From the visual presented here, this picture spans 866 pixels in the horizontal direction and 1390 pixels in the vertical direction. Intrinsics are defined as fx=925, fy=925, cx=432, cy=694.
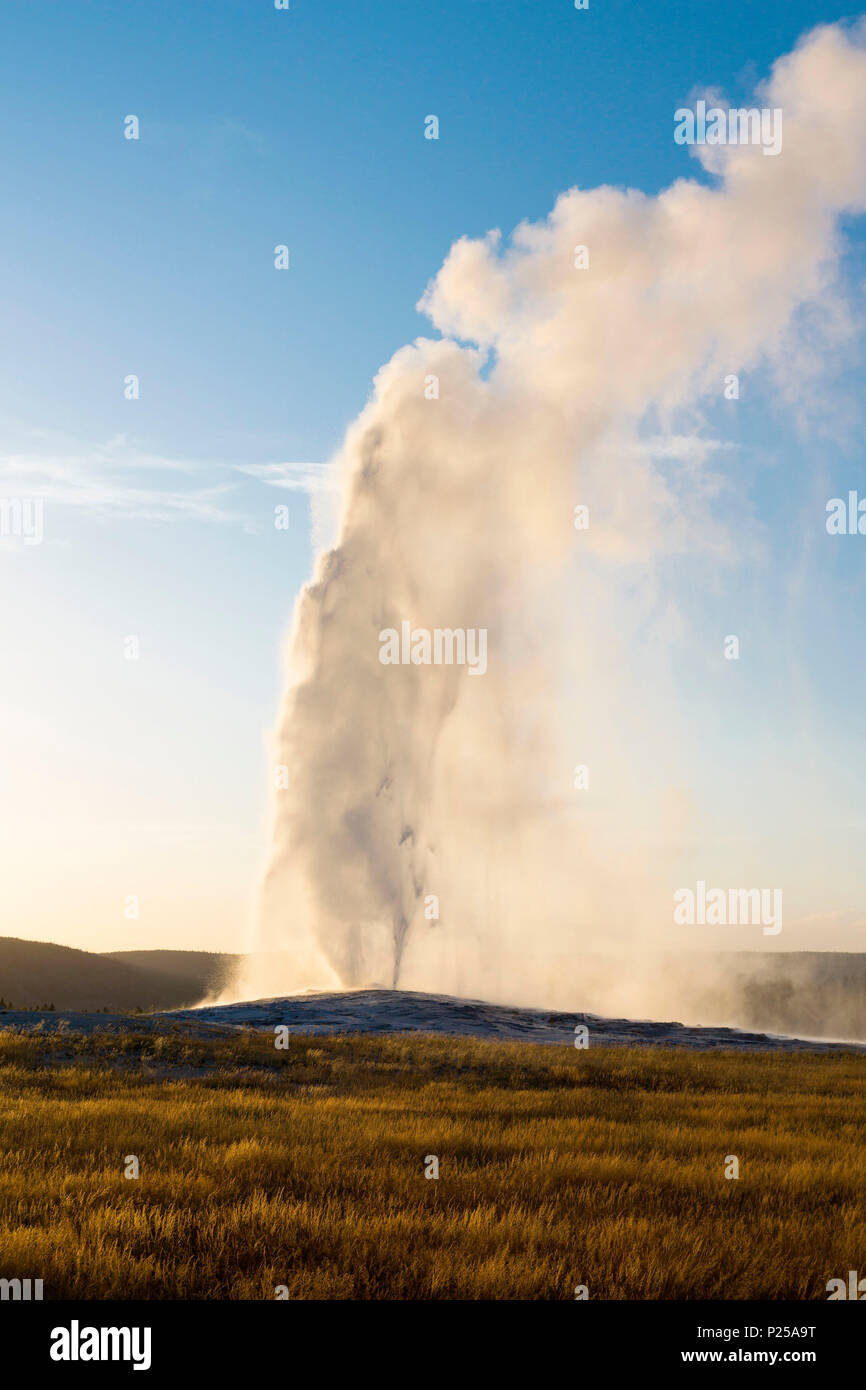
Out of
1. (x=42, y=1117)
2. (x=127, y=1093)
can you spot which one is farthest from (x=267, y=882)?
(x=42, y=1117)

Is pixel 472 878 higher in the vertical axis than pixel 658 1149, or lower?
higher

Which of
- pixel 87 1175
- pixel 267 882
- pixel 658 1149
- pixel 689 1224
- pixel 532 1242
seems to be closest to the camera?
pixel 532 1242

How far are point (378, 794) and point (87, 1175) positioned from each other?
4470 centimetres

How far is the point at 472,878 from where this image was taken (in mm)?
55719

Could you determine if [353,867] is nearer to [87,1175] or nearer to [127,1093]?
[127,1093]

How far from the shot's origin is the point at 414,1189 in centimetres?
910

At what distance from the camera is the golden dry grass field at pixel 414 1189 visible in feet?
21.7

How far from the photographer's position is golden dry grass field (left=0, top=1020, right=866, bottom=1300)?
6.62 metres

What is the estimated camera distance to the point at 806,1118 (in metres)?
15.9

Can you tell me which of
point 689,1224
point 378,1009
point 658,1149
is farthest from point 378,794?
point 689,1224
